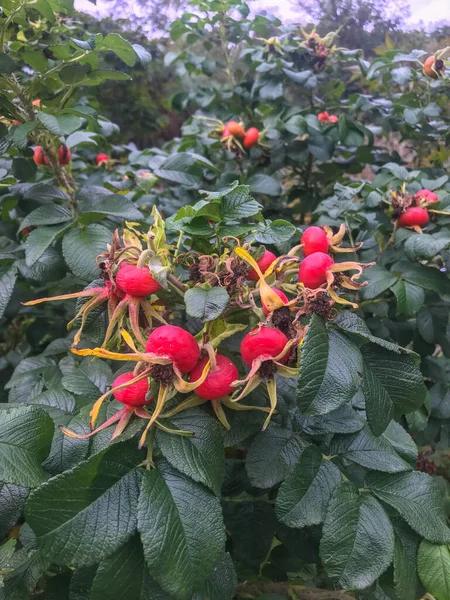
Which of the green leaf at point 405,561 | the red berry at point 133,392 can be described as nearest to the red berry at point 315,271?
the red berry at point 133,392

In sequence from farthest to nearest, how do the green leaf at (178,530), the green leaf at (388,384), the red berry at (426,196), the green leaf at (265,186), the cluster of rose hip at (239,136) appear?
the cluster of rose hip at (239,136)
the green leaf at (265,186)
the red berry at (426,196)
the green leaf at (388,384)
the green leaf at (178,530)

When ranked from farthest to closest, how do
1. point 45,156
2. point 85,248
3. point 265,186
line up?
point 265,186 < point 45,156 < point 85,248

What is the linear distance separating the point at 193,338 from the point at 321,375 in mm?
150

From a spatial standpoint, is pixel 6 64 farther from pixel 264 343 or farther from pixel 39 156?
pixel 264 343

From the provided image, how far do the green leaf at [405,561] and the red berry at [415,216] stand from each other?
624 mm

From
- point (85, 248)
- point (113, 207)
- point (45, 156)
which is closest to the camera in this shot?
point (85, 248)

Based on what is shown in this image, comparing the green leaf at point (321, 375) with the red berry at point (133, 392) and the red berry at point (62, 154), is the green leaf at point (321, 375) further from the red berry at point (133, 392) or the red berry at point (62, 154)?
the red berry at point (62, 154)

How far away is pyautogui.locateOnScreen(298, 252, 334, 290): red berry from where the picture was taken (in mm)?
598

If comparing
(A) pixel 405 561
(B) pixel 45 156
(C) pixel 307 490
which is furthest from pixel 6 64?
(A) pixel 405 561

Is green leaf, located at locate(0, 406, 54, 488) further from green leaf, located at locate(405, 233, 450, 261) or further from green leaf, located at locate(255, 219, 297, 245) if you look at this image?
green leaf, located at locate(405, 233, 450, 261)

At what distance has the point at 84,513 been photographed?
20.7 inches

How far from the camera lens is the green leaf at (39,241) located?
88cm

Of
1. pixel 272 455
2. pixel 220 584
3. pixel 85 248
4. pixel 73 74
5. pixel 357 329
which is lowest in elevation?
pixel 220 584

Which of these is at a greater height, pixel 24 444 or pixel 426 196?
pixel 426 196
